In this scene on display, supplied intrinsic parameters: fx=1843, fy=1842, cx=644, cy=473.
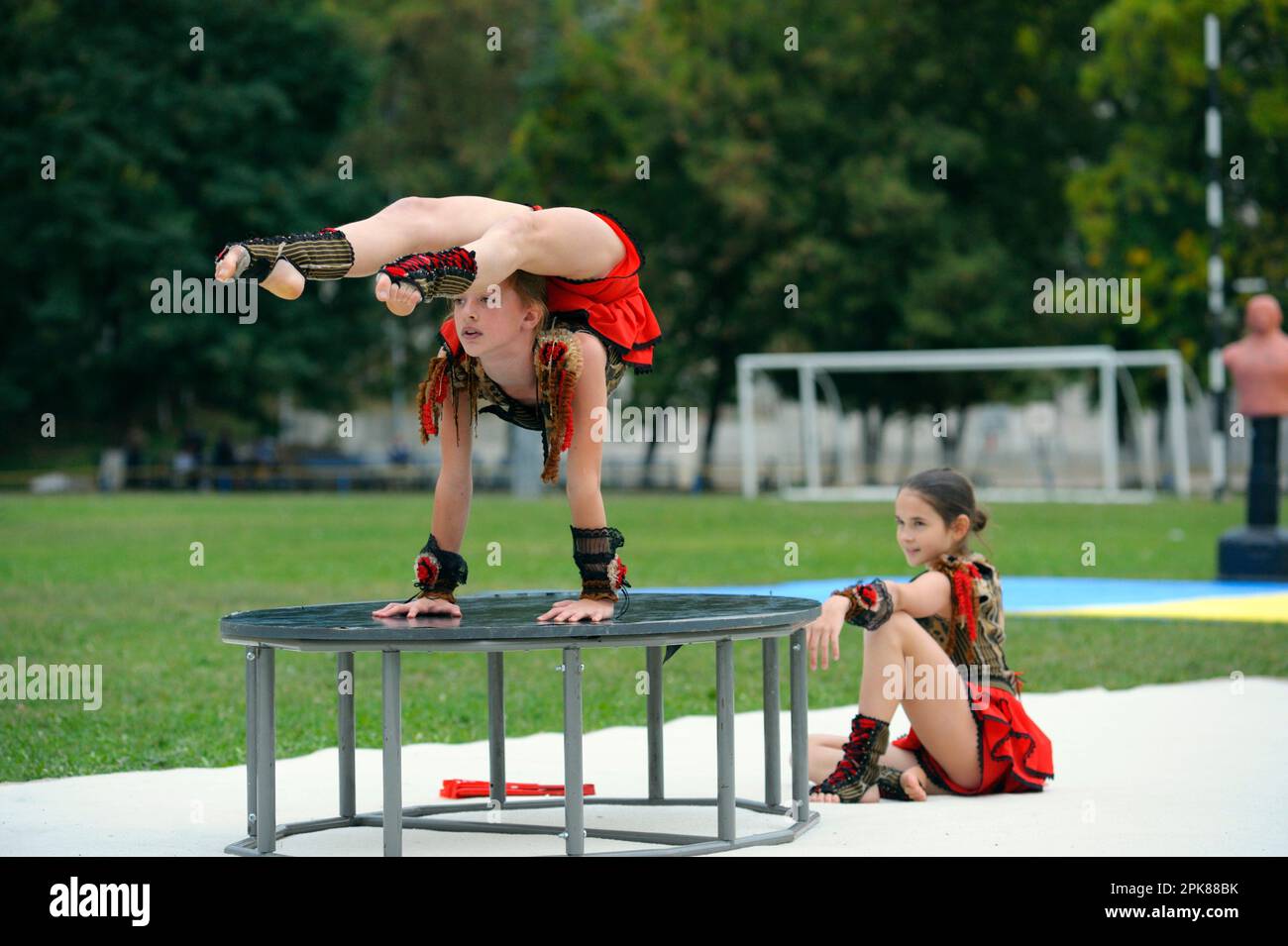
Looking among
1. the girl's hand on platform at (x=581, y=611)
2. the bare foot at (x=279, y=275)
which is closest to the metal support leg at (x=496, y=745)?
the girl's hand on platform at (x=581, y=611)

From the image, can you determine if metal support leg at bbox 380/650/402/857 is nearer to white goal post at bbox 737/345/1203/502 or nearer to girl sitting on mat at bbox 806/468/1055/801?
girl sitting on mat at bbox 806/468/1055/801

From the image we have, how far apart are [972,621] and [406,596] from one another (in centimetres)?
830

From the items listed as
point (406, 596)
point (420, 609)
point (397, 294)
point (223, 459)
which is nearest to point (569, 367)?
point (420, 609)

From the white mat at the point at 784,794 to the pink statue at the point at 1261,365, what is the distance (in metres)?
7.37

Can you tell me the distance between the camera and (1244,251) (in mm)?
36000

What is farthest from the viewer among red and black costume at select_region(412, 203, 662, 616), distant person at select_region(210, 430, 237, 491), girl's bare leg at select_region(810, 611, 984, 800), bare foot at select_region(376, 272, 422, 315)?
distant person at select_region(210, 430, 237, 491)

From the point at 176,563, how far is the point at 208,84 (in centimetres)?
2788

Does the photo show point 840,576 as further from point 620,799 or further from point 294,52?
point 294,52

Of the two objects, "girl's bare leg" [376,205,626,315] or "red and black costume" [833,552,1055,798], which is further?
"red and black costume" [833,552,1055,798]

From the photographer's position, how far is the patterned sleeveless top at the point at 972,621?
611 centimetres

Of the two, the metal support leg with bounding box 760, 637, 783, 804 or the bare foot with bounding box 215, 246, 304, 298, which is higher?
the bare foot with bounding box 215, 246, 304, 298

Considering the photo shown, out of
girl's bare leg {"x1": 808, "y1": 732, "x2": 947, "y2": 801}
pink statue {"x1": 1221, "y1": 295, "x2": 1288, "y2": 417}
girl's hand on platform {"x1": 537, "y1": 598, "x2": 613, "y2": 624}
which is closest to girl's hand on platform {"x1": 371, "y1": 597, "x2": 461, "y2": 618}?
girl's hand on platform {"x1": 537, "y1": 598, "x2": 613, "y2": 624}

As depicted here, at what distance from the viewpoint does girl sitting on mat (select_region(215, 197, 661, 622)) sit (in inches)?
206

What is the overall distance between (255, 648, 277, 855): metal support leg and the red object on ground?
114 cm
